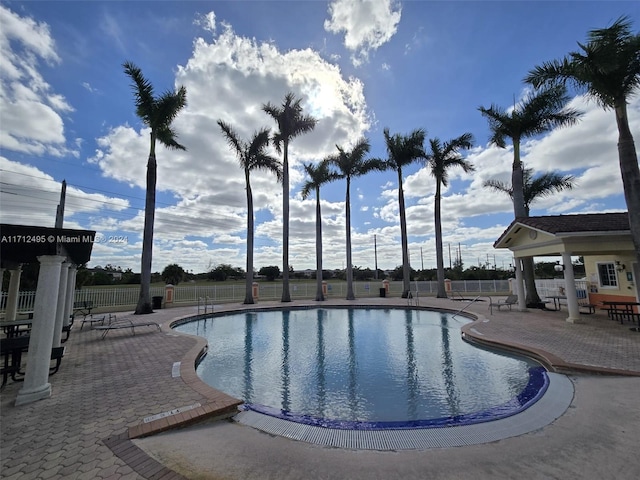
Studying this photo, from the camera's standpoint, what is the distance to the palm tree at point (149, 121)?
1497 cm

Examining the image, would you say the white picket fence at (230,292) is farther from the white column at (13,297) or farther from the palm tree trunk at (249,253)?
the white column at (13,297)

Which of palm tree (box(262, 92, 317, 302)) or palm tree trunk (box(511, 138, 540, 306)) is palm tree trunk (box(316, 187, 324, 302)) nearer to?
palm tree (box(262, 92, 317, 302))

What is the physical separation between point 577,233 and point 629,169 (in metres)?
2.39

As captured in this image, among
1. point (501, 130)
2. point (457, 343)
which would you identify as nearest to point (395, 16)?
point (501, 130)

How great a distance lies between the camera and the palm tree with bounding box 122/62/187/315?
49.1 feet

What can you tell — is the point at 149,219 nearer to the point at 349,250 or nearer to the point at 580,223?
the point at 349,250

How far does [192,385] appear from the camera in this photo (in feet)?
16.1

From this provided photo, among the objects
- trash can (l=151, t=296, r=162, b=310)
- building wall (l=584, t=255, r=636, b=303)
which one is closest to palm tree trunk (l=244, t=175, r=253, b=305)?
trash can (l=151, t=296, r=162, b=310)

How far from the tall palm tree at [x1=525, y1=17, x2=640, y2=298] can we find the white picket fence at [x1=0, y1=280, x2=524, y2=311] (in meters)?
14.2

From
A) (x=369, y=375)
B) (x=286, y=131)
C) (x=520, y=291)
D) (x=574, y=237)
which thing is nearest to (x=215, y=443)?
(x=369, y=375)

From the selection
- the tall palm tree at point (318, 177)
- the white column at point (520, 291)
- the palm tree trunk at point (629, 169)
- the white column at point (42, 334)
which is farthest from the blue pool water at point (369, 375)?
the tall palm tree at point (318, 177)

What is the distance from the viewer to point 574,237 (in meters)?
10.8

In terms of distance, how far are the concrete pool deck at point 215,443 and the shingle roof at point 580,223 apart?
6.52 meters

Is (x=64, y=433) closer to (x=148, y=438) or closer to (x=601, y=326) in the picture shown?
(x=148, y=438)
